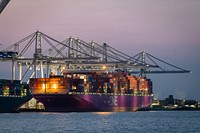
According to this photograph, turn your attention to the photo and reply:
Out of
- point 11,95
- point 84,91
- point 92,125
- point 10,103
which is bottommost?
point 92,125

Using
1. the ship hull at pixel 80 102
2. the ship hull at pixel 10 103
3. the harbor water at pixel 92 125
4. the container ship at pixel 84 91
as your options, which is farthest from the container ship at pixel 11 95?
the harbor water at pixel 92 125

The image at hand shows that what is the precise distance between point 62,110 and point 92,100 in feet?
24.3

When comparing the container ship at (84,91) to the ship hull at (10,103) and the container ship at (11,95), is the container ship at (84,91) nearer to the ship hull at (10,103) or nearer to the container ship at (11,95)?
the container ship at (11,95)

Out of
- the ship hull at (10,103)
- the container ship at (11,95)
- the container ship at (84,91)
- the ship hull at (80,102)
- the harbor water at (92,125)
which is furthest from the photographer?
the container ship at (84,91)

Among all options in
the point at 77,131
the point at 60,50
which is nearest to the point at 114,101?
the point at 60,50

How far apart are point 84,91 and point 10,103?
663 inches

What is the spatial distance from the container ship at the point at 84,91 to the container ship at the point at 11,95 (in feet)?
9.99

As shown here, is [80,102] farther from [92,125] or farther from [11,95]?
[92,125]

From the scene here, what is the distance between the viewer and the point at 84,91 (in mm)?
134625

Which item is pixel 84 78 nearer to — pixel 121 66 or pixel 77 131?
pixel 121 66

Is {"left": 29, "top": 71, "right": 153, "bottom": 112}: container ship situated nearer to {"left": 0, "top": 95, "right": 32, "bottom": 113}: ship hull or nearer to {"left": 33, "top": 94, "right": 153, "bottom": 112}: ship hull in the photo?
{"left": 33, "top": 94, "right": 153, "bottom": 112}: ship hull

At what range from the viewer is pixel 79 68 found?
161 m

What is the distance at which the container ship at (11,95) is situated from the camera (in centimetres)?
12975

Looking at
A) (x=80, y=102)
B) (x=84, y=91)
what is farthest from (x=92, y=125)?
(x=84, y=91)
